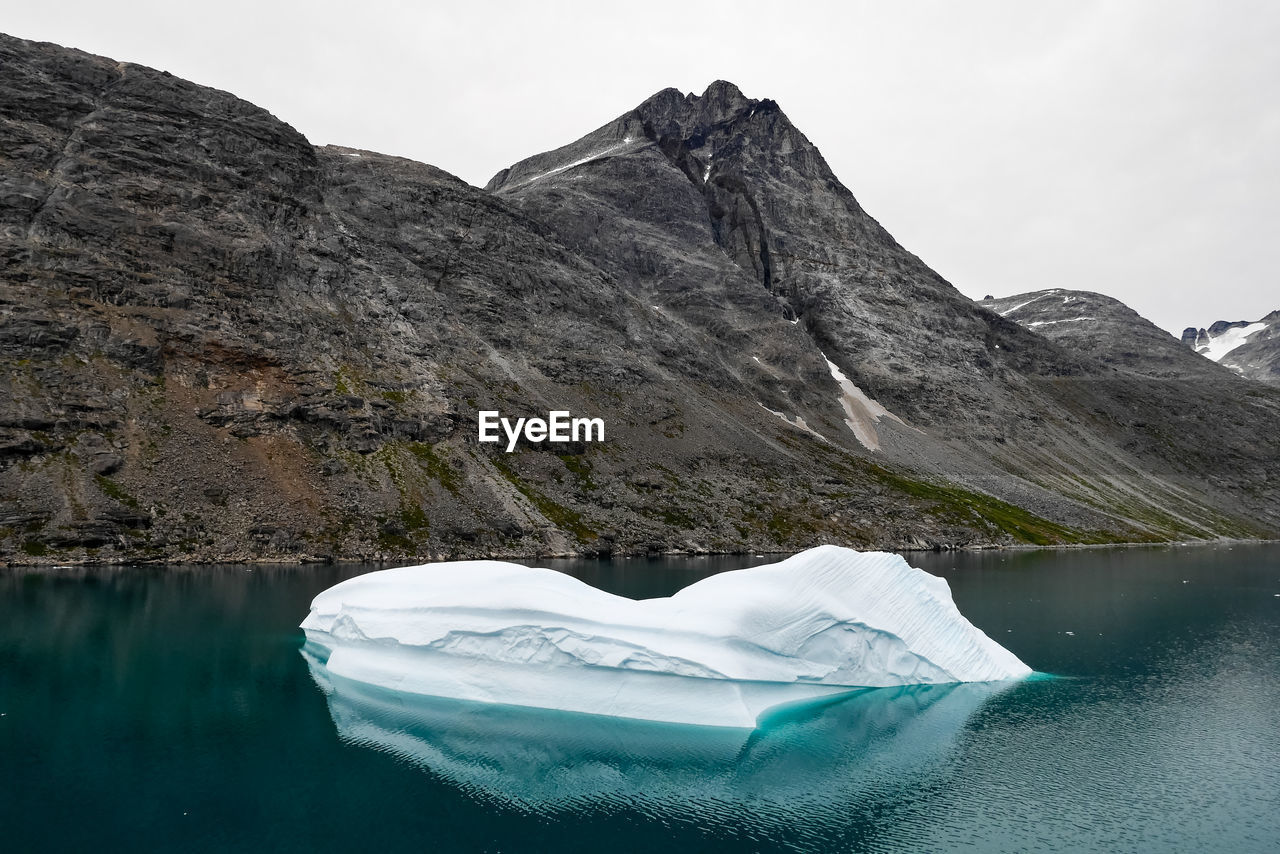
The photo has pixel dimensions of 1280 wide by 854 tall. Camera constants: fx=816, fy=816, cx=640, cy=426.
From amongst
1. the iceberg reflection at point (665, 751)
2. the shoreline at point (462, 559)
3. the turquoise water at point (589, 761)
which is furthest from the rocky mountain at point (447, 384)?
the iceberg reflection at point (665, 751)

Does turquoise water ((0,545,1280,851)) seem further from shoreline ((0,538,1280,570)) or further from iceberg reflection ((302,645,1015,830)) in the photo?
shoreline ((0,538,1280,570))

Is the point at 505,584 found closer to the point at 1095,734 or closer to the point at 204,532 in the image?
the point at 1095,734

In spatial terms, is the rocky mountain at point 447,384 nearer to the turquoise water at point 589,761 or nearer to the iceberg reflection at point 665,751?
the turquoise water at point 589,761

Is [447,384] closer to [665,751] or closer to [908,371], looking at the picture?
[665,751]

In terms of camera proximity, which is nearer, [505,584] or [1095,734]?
[1095,734]

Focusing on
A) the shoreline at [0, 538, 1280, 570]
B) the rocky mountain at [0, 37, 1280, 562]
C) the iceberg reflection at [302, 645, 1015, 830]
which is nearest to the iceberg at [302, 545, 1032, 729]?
the iceberg reflection at [302, 645, 1015, 830]

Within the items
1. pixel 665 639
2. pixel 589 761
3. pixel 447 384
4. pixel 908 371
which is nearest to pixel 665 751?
pixel 589 761

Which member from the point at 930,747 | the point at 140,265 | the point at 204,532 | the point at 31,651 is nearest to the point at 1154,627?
the point at 930,747


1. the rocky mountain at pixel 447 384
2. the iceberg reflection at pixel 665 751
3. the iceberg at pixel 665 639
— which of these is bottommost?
Result: the iceberg reflection at pixel 665 751
